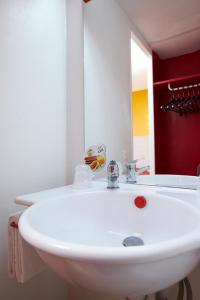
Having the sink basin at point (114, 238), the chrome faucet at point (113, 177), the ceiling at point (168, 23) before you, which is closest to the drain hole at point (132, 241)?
the sink basin at point (114, 238)

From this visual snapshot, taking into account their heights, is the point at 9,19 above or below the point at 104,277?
above

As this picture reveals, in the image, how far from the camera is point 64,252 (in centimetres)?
37

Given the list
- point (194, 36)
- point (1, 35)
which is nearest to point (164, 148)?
point (194, 36)

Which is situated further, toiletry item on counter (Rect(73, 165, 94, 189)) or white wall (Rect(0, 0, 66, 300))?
toiletry item on counter (Rect(73, 165, 94, 189))

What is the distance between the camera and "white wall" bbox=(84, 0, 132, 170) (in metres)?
1.10

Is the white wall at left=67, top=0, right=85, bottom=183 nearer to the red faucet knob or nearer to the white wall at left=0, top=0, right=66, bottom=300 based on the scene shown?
the white wall at left=0, top=0, right=66, bottom=300

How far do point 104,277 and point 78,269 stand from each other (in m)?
0.05

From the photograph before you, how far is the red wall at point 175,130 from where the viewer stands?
2.96 ft

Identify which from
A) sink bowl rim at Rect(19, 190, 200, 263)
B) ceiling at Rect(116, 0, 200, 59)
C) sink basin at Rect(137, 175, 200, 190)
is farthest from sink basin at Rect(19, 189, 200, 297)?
ceiling at Rect(116, 0, 200, 59)

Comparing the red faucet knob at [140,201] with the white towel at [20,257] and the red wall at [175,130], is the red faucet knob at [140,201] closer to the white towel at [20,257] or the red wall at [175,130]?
the red wall at [175,130]

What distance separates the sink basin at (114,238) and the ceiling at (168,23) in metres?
0.69

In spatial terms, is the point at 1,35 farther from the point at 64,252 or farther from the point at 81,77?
the point at 64,252

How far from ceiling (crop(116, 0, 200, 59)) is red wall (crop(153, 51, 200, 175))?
0.05m

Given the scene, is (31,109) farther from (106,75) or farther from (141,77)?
(141,77)
